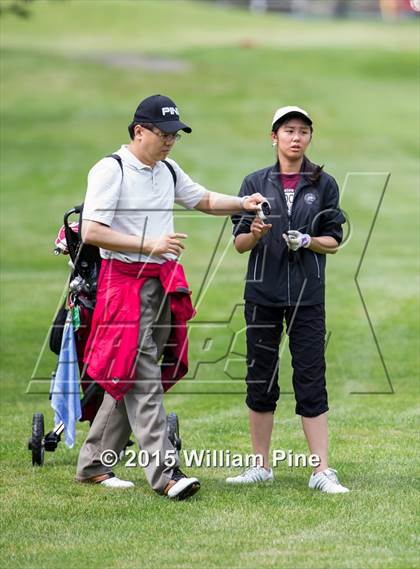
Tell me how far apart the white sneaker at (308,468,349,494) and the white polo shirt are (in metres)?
1.47

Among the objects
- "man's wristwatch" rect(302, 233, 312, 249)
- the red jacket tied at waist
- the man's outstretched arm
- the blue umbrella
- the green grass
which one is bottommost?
the green grass

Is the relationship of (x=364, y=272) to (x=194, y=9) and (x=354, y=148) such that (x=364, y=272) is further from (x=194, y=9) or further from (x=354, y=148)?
(x=194, y=9)

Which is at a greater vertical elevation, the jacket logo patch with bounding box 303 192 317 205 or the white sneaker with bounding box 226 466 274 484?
the jacket logo patch with bounding box 303 192 317 205

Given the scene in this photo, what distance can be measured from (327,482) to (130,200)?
1887 mm

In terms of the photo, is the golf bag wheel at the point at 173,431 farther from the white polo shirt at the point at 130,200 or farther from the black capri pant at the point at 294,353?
the white polo shirt at the point at 130,200

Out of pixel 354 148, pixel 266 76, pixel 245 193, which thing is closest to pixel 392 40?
pixel 266 76

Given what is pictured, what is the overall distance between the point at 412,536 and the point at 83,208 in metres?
2.51

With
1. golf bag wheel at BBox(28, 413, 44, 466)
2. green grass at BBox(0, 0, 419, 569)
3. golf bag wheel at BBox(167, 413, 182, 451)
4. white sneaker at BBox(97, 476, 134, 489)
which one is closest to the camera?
green grass at BBox(0, 0, 419, 569)

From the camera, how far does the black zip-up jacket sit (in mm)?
7477

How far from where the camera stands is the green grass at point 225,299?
646 centimetres

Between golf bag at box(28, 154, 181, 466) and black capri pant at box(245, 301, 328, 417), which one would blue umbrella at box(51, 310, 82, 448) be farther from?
black capri pant at box(245, 301, 328, 417)

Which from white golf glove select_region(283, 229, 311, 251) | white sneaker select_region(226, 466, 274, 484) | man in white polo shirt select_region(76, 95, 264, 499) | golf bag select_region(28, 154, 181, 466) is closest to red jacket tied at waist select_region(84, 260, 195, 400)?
man in white polo shirt select_region(76, 95, 264, 499)

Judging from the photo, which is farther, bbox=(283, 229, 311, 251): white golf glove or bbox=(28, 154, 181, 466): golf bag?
bbox=(28, 154, 181, 466): golf bag

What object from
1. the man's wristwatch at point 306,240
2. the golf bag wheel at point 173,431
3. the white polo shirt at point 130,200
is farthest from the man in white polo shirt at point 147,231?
the golf bag wheel at point 173,431
